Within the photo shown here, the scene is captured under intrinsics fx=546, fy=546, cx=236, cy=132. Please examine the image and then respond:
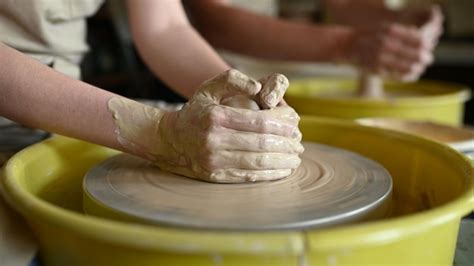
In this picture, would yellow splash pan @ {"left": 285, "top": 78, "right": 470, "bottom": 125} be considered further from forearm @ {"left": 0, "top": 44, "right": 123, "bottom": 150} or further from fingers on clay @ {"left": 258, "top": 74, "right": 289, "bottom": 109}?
forearm @ {"left": 0, "top": 44, "right": 123, "bottom": 150}

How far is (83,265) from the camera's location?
0.72 m

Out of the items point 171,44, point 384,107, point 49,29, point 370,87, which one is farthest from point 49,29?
point 370,87

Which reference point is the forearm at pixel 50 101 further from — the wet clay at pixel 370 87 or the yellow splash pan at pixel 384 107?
the wet clay at pixel 370 87

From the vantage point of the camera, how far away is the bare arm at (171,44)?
128 cm

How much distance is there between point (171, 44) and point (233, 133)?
21.5 inches

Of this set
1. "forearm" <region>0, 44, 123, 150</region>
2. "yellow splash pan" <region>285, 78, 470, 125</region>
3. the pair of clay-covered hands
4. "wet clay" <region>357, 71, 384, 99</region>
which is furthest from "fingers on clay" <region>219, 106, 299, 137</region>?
"wet clay" <region>357, 71, 384, 99</region>

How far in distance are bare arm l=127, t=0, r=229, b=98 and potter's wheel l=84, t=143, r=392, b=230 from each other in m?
0.32

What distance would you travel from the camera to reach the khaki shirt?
1150 millimetres

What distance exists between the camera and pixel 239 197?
86 cm

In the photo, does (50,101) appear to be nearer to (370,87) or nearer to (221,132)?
(221,132)

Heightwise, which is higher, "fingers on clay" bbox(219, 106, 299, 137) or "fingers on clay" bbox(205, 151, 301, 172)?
"fingers on clay" bbox(219, 106, 299, 137)

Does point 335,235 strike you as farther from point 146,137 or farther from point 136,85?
point 136,85

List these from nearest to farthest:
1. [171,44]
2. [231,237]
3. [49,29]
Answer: [231,237]
[49,29]
[171,44]

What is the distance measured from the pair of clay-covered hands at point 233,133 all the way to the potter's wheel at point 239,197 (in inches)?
1.4
